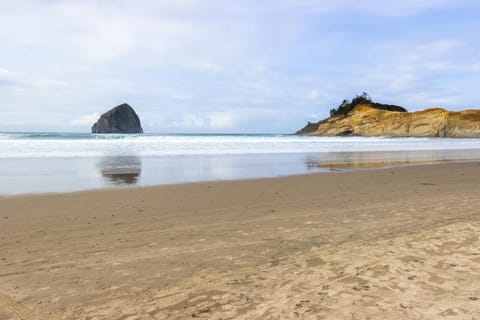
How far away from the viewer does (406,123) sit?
70.6 m

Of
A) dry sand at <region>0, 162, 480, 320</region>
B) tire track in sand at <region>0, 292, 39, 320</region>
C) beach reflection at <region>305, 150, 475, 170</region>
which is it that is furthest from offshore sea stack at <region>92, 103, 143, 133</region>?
tire track in sand at <region>0, 292, 39, 320</region>

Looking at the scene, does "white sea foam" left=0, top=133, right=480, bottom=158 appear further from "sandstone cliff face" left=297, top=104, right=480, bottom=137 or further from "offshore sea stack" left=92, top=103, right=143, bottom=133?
"offshore sea stack" left=92, top=103, right=143, bottom=133

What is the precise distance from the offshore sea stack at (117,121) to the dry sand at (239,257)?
99.5m

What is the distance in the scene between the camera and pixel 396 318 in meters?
2.88

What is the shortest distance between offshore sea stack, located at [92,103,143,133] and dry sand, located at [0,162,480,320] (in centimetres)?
9953

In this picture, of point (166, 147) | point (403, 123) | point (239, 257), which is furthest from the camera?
point (403, 123)

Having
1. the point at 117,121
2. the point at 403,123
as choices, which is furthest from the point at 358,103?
the point at 117,121

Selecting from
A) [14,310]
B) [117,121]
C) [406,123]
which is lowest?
[14,310]

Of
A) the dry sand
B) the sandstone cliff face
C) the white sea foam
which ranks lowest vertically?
the dry sand

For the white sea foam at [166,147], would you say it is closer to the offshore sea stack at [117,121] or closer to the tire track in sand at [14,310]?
the tire track in sand at [14,310]

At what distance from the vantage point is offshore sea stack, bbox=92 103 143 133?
336 ft

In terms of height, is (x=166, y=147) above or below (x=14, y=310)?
above

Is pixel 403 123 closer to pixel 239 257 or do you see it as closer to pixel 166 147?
pixel 166 147

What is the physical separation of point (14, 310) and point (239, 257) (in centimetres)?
237
